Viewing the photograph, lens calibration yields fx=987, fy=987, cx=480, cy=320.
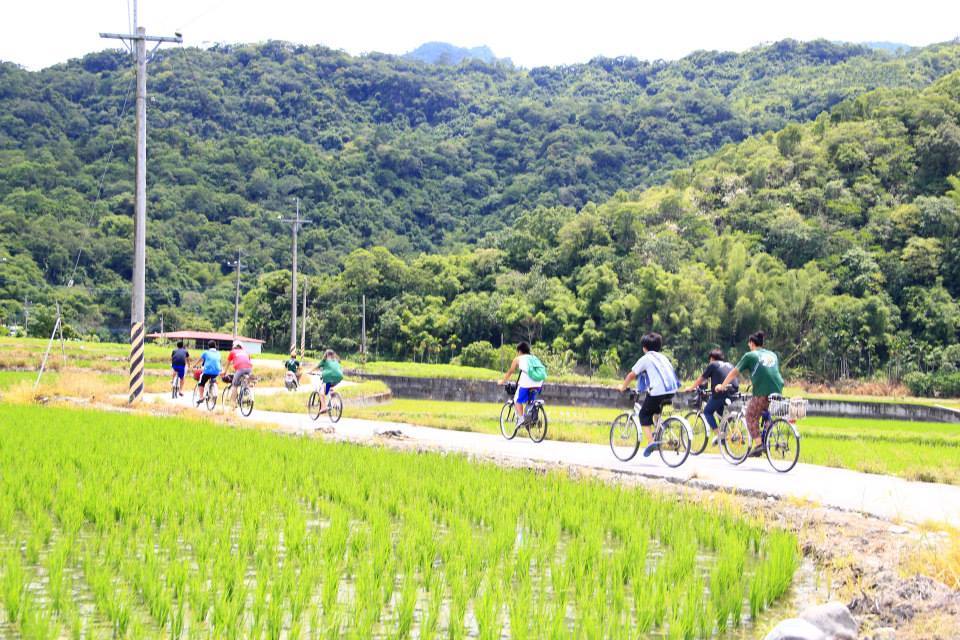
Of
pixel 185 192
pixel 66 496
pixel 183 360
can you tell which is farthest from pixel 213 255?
pixel 66 496

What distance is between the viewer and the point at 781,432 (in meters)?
12.1

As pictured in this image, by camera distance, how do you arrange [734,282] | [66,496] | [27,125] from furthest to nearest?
1. [27,125]
2. [734,282]
3. [66,496]

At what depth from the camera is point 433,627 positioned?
16.0 ft

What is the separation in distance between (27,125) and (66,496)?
11026 cm

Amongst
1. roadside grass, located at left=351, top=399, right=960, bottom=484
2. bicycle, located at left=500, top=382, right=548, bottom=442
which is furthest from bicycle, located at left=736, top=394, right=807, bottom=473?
bicycle, located at left=500, top=382, right=548, bottom=442

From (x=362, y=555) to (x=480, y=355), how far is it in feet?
204

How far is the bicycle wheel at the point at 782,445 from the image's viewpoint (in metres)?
11.9

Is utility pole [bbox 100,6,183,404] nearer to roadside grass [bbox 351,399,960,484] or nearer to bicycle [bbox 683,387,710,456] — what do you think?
roadside grass [bbox 351,399,960,484]

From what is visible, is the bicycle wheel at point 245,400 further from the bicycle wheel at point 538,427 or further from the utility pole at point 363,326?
the utility pole at point 363,326

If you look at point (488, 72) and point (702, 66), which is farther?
point (488, 72)

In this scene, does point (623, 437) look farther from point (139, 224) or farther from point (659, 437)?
point (139, 224)

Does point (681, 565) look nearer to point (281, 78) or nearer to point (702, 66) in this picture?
point (281, 78)

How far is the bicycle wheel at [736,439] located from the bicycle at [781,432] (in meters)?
0.30

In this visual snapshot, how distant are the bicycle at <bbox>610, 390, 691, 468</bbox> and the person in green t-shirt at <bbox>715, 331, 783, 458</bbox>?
0.81 meters
